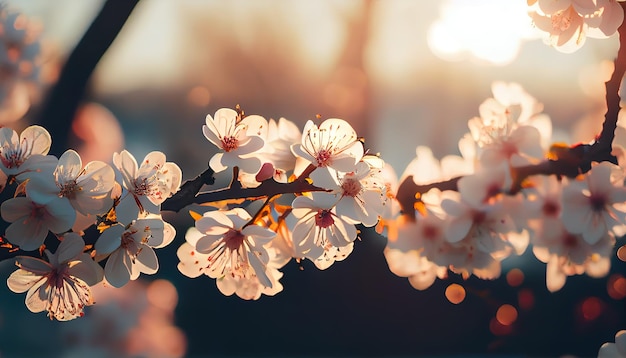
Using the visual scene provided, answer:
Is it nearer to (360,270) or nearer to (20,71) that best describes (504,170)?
(20,71)

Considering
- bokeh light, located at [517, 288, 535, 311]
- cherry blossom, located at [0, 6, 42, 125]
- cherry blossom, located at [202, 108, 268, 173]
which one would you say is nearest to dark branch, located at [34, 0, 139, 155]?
cherry blossom, located at [0, 6, 42, 125]

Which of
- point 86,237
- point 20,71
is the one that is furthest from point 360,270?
point 86,237

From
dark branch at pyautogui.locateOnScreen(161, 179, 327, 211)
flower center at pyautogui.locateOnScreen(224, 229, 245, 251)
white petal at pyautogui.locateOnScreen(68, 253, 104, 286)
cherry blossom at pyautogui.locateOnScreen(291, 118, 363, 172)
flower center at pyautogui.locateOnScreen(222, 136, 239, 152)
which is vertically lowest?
white petal at pyautogui.locateOnScreen(68, 253, 104, 286)

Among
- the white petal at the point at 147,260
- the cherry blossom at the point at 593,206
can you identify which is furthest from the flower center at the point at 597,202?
the white petal at the point at 147,260

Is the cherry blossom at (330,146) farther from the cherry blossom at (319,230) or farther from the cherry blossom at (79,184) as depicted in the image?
the cherry blossom at (79,184)

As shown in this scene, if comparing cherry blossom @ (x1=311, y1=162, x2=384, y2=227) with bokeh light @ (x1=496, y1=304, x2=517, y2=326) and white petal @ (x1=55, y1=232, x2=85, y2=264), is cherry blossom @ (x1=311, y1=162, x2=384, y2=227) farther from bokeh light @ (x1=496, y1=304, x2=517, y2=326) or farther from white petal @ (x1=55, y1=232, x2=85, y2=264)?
bokeh light @ (x1=496, y1=304, x2=517, y2=326)

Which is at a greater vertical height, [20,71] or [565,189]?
[565,189]
